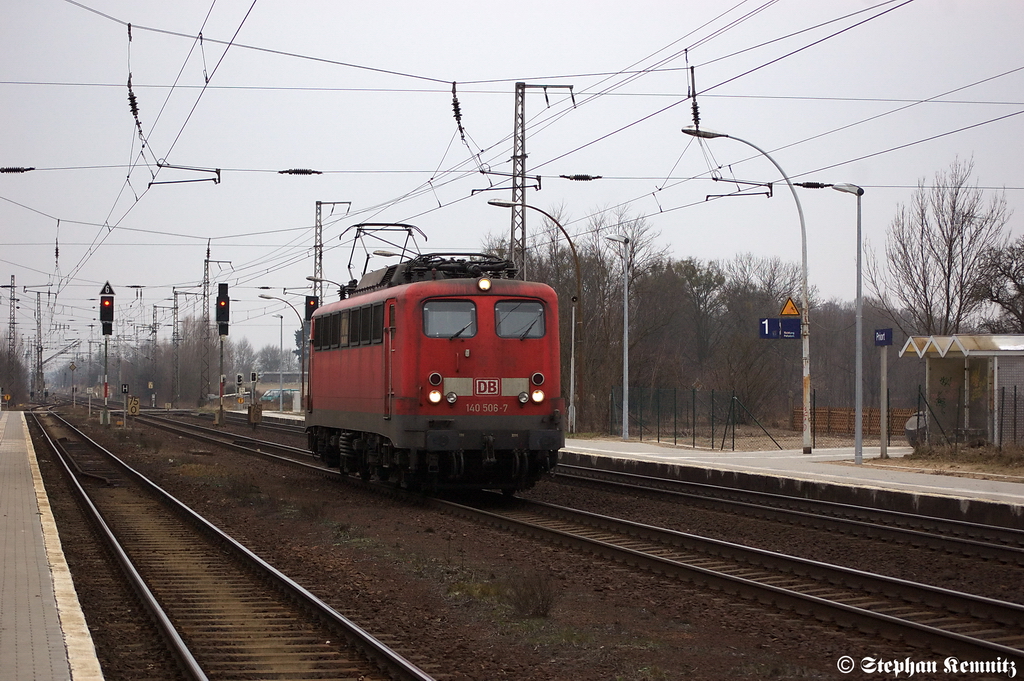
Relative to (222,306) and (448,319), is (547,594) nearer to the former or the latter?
(448,319)

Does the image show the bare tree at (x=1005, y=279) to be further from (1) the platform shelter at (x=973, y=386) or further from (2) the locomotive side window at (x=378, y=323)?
(2) the locomotive side window at (x=378, y=323)

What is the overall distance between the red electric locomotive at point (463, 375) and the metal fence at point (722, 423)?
18341 millimetres

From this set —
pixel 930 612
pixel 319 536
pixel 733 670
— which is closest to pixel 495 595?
pixel 733 670

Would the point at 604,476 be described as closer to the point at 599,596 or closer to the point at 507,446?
the point at 507,446

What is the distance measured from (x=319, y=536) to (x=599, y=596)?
17.7 ft

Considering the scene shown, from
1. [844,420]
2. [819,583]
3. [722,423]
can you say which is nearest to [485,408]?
[819,583]

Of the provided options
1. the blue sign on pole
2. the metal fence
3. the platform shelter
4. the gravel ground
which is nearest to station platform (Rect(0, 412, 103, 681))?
the gravel ground

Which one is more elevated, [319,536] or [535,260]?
[535,260]

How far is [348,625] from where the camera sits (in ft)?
27.3

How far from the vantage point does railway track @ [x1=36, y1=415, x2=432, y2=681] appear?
7539 millimetres

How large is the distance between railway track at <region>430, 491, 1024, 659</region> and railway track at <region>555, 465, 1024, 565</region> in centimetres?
281

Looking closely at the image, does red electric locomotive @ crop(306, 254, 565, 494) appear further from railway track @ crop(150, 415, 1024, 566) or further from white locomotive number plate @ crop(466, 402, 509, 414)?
railway track @ crop(150, 415, 1024, 566)

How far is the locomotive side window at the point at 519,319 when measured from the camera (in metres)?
16.7

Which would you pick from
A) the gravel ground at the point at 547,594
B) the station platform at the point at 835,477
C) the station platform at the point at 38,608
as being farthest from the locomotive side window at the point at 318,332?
the station platform at the point at 835,477
